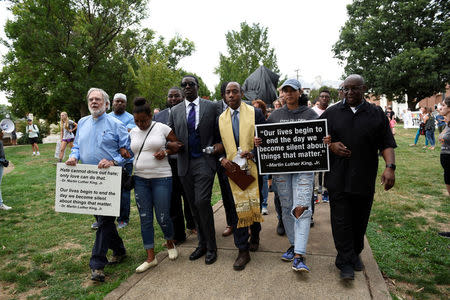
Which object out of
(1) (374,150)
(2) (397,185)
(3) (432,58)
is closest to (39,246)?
(1) (374,150)

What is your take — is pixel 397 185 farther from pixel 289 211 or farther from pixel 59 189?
pixel 59 189

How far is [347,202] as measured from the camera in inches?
126

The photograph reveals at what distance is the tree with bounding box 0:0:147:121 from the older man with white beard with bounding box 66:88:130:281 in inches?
872

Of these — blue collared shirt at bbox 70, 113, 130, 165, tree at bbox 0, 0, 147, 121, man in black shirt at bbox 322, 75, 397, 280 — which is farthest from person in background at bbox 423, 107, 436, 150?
tree at bbox 0, 0, 147, 121

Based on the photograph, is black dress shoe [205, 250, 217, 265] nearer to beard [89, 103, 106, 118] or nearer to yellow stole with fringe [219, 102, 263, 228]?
yellow stole with fringe [219, 102, 263, 228]

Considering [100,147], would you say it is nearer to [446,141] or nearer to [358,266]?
[358,266]

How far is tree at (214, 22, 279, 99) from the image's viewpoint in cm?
2572

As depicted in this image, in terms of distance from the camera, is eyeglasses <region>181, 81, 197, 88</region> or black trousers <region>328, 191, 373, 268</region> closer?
black trousers <region>328, 191, 373, 268</region>

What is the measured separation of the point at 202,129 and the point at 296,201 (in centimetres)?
142

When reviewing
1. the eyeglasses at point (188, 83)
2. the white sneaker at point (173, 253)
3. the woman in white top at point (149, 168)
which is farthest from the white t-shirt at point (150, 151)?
the white sneaker at point (173, 253)

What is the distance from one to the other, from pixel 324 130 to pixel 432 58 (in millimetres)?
31205

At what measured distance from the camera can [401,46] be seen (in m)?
31.3

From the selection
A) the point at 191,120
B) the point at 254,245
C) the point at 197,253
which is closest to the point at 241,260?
the point at 254,245

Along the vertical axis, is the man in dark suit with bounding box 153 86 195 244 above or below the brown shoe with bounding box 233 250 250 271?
above
